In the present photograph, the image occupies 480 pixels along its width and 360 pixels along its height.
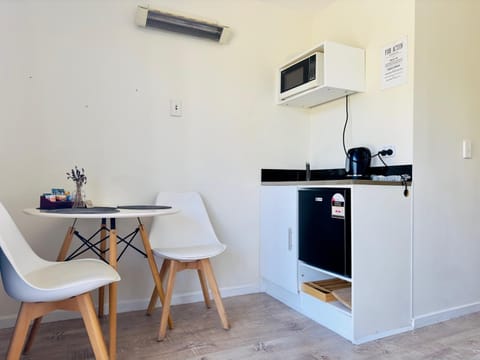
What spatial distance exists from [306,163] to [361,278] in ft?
4.22

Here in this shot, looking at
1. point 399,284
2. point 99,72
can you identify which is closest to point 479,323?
point 399,284

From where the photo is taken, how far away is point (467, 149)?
2.28 metres

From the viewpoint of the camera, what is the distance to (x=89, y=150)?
7.29ft

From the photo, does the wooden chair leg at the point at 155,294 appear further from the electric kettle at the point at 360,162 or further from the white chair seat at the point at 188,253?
the electric kettle at the point at 360,162

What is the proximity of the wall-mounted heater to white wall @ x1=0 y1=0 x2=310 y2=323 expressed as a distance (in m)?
0.07

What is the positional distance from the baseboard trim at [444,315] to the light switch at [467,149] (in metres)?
0.98

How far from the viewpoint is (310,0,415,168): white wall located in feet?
6.90

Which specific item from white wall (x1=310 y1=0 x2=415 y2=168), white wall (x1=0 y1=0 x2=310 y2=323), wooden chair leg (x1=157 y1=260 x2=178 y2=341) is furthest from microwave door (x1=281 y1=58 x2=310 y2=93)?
wooden chair leg (x1=157 y1=260 x2=178 y2=341)

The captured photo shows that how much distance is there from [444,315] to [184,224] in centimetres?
176

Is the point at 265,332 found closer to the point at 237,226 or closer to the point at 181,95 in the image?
the point at 237,226

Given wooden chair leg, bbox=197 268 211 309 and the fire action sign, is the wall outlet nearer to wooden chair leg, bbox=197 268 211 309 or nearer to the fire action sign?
the fire action sign

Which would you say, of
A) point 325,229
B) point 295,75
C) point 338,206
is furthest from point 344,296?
point 295,75

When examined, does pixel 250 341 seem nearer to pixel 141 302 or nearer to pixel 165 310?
pixel 165 310

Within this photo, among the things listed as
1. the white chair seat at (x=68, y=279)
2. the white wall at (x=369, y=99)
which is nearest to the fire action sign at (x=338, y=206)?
the white wall at (x=369, y=99)
